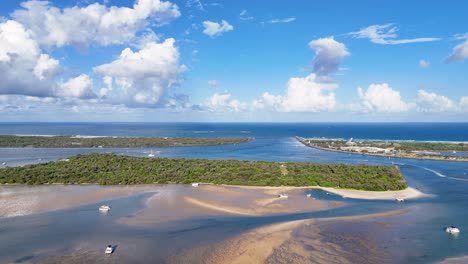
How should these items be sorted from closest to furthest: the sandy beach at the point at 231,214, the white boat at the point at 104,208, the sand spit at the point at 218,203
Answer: the sandy beach at the point at 231,214, the sand spit at the point at 218,203, the white boat at the point at 104,208

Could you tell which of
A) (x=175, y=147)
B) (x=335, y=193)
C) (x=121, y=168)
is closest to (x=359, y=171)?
(x=335, y=193)

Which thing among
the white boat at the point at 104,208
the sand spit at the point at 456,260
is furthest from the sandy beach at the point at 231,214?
the sand spit at the point at 456,260

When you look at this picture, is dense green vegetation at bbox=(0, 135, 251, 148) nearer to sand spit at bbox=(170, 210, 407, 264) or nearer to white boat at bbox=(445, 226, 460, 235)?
sand spit at bbox=(170, 210, 407, 264)

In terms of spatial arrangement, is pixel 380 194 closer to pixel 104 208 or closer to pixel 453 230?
pixel 453 230

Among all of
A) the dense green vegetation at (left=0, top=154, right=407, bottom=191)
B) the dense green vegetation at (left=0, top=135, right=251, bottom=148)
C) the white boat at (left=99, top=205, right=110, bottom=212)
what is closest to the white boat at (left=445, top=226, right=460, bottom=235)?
the dense green vegetation at (left=0, top=154, right=407, bottom=191)

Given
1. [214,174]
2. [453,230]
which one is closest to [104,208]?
[214,174]

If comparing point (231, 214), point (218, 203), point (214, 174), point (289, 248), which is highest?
point (214, 174)

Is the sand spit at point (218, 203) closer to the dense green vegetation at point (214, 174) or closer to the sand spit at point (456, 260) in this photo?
the dense green vegetation at point (214, 174)

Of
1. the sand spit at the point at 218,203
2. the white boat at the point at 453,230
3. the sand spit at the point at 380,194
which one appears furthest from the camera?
the sand spit at the point at 380,194
